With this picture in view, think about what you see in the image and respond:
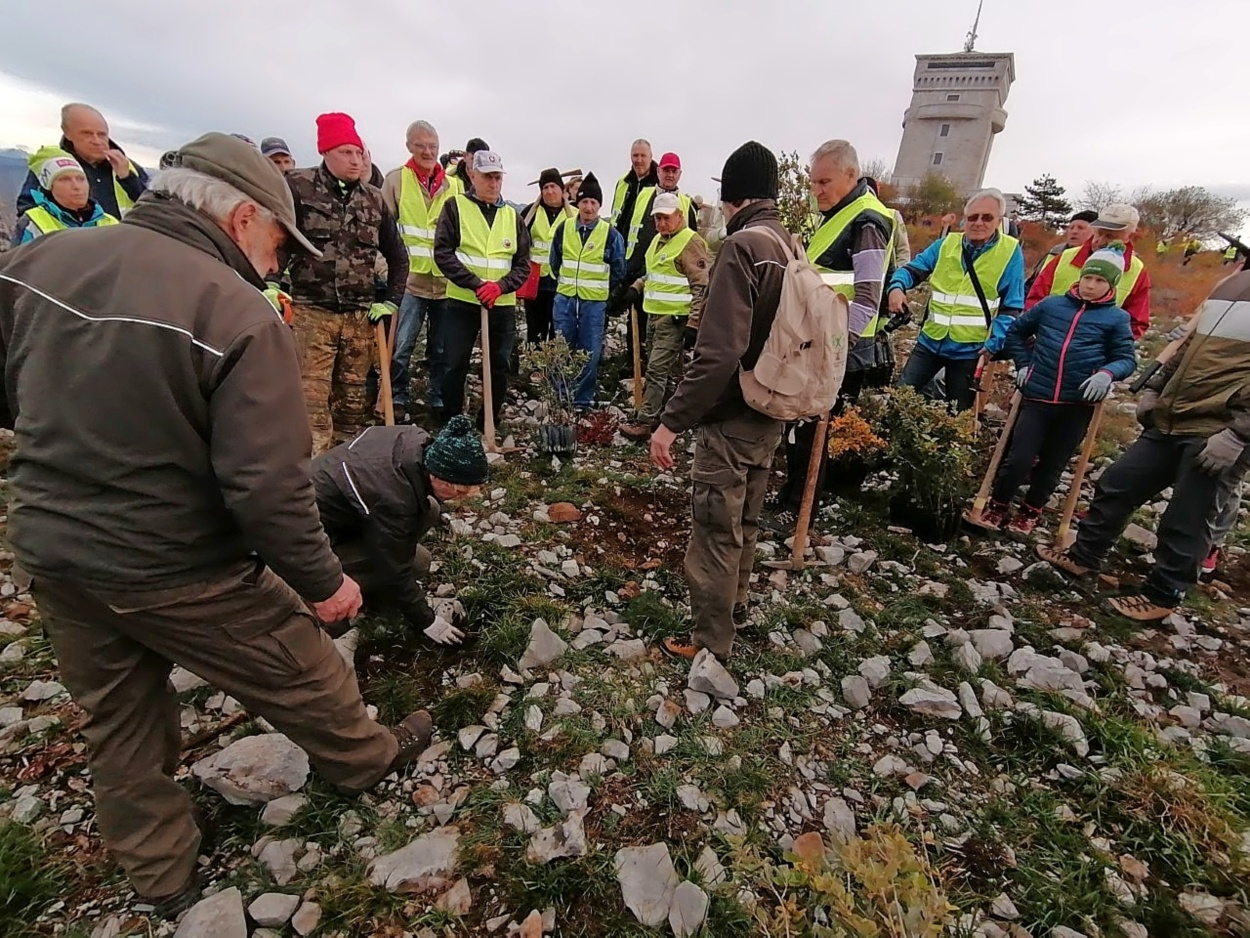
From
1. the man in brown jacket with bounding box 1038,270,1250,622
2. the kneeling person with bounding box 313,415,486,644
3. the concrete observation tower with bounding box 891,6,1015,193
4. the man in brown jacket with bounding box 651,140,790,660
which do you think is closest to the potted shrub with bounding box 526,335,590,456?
the kneeling person with bounding box 313,415,486,644

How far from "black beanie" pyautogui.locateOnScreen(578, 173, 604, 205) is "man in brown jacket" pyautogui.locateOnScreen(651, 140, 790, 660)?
187 inches

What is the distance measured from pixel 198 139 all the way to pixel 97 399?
0.92 metres

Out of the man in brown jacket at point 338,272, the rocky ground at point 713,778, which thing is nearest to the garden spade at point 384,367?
the man in brown jacket at point 338,272

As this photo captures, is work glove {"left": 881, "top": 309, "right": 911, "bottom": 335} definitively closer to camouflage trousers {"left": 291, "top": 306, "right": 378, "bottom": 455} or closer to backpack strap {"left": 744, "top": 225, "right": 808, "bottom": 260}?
backpack strap {"left": 744, "top": 225, "right": 808, "bottom": 260}

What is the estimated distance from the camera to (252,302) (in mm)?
1904

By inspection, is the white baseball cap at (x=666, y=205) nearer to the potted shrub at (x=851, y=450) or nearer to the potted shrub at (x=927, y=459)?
the potted shrub at (x=851, y=450)

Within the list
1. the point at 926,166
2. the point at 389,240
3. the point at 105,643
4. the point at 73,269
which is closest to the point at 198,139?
the point at 73,269

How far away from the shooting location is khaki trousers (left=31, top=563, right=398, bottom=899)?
2080 millimetres

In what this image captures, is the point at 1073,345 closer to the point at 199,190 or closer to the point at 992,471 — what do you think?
the point at 992,471

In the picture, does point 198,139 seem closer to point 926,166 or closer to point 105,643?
point 105,643

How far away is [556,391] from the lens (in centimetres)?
653

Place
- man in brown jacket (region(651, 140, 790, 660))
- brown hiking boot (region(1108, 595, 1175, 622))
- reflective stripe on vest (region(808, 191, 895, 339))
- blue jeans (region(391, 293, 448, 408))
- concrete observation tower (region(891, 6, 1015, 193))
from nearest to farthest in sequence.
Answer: man in brown jacket (region(651, 140, 790, 660)) → reflective stripe on vest (region(808, 191, 895, 339)) → brown hiking boot (region(1108, 595, 1175, 622)) → blue jeans (region(391, 293, 448, 408)) → concrete observation tower (region(891, 6, 1015, 193))

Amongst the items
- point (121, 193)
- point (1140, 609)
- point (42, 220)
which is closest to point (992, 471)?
point (1140, 609)

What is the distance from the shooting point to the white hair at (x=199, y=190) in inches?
77.8
